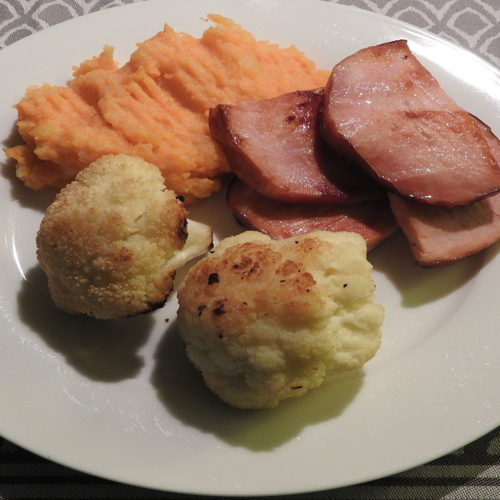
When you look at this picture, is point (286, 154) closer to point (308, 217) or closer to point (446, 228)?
point (308, 217)

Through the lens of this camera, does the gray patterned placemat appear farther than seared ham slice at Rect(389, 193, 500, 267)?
Yes

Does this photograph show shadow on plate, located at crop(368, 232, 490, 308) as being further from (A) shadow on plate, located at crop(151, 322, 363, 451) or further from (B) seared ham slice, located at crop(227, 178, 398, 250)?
(A) shadow on plate, located at crop(151, 322, 363, 451)

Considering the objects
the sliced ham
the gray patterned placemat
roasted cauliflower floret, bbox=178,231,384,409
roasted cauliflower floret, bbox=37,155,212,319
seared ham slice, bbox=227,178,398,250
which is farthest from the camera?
the gray patterned placemat

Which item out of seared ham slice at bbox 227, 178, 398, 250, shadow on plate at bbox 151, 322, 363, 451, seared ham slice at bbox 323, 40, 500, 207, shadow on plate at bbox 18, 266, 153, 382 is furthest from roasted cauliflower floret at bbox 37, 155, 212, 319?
seared ham slice at bbox 323, 40, 500, 207

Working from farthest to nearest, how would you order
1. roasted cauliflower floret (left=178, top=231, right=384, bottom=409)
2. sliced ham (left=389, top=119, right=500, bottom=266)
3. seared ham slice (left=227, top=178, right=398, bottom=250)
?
seared ham slice (left=227, top=178, right=398, bottom=250) → sliced ham (left=389, top=119, right=500, bottom=266) → roasted cauliflower floret (left=178, top=231, right=384, bottom=409)

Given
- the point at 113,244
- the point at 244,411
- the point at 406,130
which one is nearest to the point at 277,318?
the point at 244,411

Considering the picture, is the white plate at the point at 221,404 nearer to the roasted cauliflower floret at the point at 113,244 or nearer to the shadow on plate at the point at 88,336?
the shadow on plate at the point at 88,336

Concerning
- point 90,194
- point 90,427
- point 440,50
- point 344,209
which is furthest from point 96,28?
point 90,427
